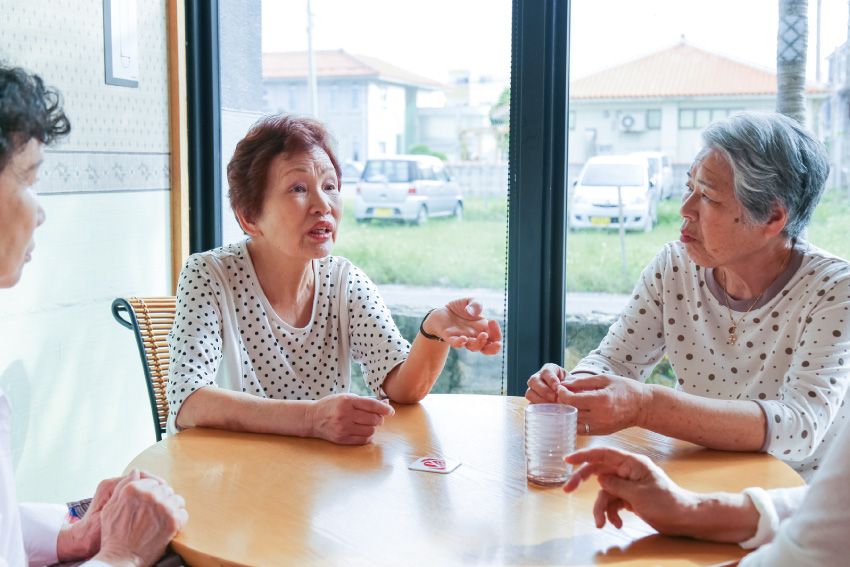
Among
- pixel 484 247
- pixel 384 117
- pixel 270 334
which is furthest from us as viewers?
pixel 384 117

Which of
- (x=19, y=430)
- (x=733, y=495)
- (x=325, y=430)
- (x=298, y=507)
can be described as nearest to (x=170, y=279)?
(x=19, y=430)

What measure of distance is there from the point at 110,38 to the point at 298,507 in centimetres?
201

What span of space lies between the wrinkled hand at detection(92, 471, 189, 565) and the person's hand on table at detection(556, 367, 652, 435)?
85cm

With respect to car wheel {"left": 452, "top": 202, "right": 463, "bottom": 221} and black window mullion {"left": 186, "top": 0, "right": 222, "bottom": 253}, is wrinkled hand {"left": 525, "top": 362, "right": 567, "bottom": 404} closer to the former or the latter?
car wheel {"left": 452, "top": 202, "right": 463, "bottom": 221}

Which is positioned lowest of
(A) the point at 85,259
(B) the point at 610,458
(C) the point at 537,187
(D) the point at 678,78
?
(B) the point at 610,458

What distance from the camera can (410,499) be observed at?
1.64 m

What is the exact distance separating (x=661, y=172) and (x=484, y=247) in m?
0.64

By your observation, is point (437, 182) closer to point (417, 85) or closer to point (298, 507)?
A: point (417, 85)

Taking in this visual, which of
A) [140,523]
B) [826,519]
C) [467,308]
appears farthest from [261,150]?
[826,519]

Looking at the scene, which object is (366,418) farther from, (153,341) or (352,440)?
(153,341)

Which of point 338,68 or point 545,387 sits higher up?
point 338,68

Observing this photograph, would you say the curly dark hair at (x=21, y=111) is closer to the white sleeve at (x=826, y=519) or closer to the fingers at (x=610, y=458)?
the fingers at (x=610, y=458)

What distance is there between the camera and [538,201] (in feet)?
10.1

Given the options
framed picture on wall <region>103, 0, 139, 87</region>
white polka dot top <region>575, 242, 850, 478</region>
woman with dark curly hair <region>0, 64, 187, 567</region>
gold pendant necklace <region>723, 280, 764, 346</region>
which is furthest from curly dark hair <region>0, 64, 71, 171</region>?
gold pendant necklace <region>723, 280, 764, 346</region>
